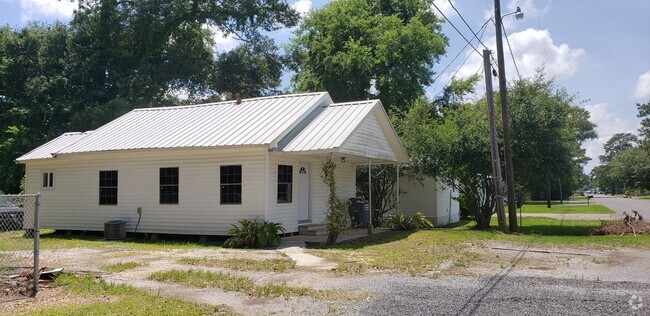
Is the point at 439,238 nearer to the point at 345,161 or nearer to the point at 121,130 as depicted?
the point at 345,161

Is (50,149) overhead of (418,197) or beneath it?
overhead

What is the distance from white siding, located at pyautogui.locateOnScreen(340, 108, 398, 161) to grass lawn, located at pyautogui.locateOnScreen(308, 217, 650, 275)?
8.70ft

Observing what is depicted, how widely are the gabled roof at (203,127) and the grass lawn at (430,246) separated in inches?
155

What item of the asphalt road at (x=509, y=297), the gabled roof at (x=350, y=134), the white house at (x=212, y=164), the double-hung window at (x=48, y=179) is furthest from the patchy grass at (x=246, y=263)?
the double-hung window at (x=48, y=179)

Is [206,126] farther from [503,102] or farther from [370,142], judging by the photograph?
[503,102]

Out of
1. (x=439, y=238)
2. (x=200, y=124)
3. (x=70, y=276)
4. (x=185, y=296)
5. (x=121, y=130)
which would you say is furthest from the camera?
(x=121, y=130)

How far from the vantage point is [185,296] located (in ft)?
24.9

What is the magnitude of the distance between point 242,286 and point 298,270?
1.86 meters

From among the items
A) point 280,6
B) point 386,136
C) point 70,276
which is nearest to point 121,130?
point 386,136

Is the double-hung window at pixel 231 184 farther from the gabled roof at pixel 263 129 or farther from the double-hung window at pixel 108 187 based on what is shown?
the double-hung window at pixel 108 187

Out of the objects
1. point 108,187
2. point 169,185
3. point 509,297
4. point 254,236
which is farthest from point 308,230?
point 509,297

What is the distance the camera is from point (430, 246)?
553 inches

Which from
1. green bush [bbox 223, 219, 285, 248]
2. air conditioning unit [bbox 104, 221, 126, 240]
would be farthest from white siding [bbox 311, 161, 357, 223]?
air conditioning unit [bbox 104, 221, 126, 240]

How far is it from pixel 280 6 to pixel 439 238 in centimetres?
2702
